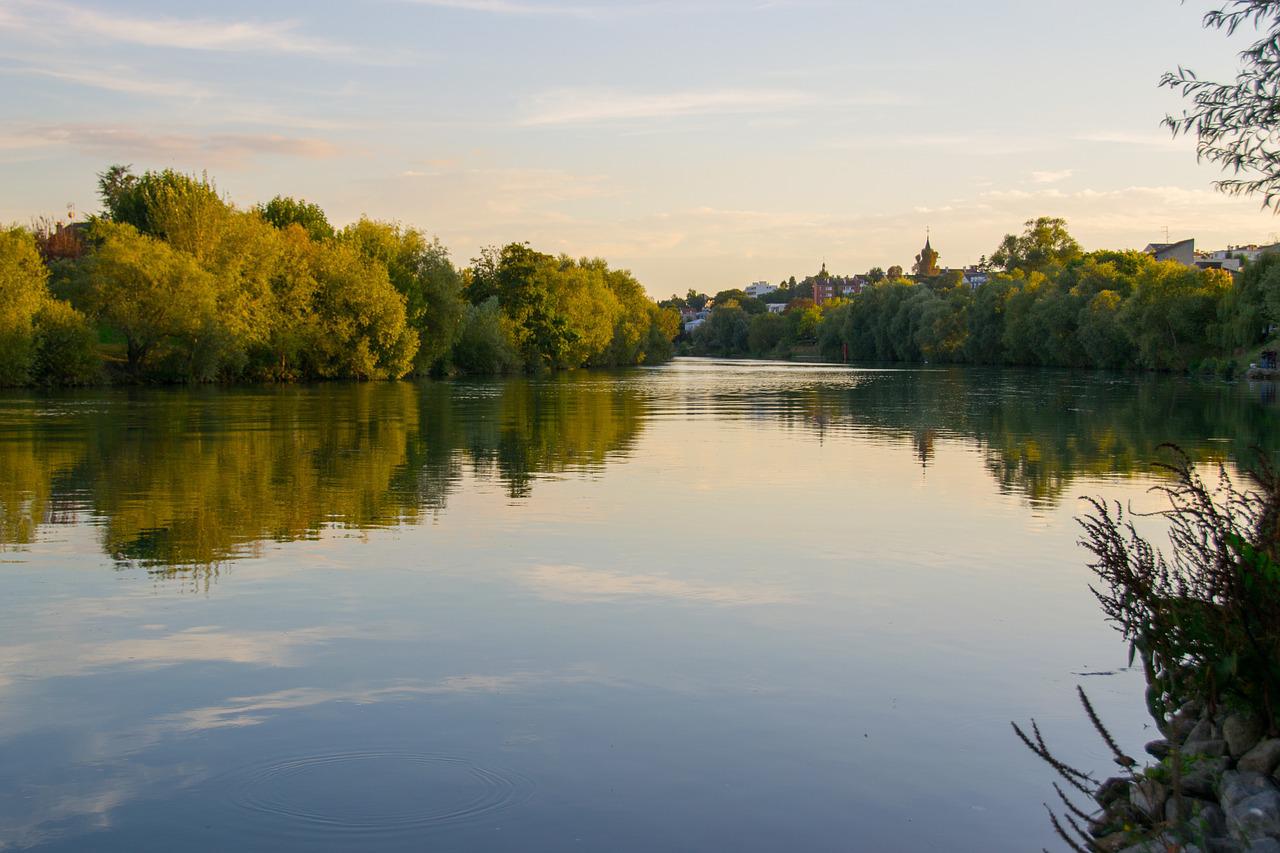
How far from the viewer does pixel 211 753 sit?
668 cm

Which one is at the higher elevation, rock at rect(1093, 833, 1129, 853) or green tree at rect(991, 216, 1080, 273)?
green tree at rect(991, 216, 1080, 273)

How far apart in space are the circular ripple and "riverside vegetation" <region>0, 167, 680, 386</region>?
167 ft

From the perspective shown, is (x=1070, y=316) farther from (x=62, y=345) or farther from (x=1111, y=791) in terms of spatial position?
(x=1111, y=791)

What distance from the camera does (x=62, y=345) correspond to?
54.0m

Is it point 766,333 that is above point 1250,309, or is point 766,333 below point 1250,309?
above

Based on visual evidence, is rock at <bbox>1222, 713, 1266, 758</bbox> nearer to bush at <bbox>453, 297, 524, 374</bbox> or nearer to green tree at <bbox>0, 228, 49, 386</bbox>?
green tree at <bbox>0, 228, 49, 386</bbox>

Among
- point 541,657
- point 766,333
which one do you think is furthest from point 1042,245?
point 541,657

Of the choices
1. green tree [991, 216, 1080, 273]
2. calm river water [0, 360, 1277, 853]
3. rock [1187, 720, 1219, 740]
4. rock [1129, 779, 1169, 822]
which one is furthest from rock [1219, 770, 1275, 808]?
green tree [991, 216, 1080, 273]

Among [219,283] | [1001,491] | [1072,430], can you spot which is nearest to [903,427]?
[1072,430]

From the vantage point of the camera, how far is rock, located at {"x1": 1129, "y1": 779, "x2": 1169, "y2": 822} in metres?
5.48

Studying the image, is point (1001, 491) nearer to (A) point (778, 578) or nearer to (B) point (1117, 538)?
(A) point (778, 578)

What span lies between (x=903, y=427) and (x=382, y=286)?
45720 mm

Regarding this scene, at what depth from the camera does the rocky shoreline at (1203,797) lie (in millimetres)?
4871

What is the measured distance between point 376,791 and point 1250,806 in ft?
13.5
